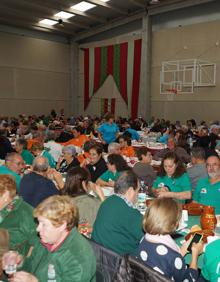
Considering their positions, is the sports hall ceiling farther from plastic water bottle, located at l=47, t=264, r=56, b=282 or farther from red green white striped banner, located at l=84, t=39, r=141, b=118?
plastic water bottle, located at l=47, t=264, r=56, b=282

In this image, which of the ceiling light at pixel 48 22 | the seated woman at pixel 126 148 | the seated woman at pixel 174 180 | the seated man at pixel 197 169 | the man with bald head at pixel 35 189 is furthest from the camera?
the ceiling light at pixel 48 22

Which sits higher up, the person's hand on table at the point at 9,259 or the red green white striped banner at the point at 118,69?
the red green white striped banner at the point at 118,69

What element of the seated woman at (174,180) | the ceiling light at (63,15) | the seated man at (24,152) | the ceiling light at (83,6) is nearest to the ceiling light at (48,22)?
the ceiling light at (63,15)

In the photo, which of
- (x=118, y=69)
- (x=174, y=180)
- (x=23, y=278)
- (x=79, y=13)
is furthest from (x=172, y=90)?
(x=23, y=278)

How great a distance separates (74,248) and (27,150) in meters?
5.52

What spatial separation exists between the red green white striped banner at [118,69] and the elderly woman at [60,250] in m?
17.6

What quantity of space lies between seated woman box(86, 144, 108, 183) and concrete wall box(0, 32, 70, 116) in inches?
650

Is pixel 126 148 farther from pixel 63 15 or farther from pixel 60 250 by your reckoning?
pixel 63 15

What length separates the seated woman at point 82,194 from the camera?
3.37 m

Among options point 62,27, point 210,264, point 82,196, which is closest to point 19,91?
point 62,27

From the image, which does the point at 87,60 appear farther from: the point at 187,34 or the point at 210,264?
the point at 210,264

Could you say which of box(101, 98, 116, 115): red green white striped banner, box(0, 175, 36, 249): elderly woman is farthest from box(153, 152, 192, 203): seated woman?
box(101, 98, 116, 115): red green white striped banner

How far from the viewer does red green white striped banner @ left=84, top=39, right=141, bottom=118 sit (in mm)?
19623

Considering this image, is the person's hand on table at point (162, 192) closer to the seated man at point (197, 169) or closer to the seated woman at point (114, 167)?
the seated woman at point (114, 167)
